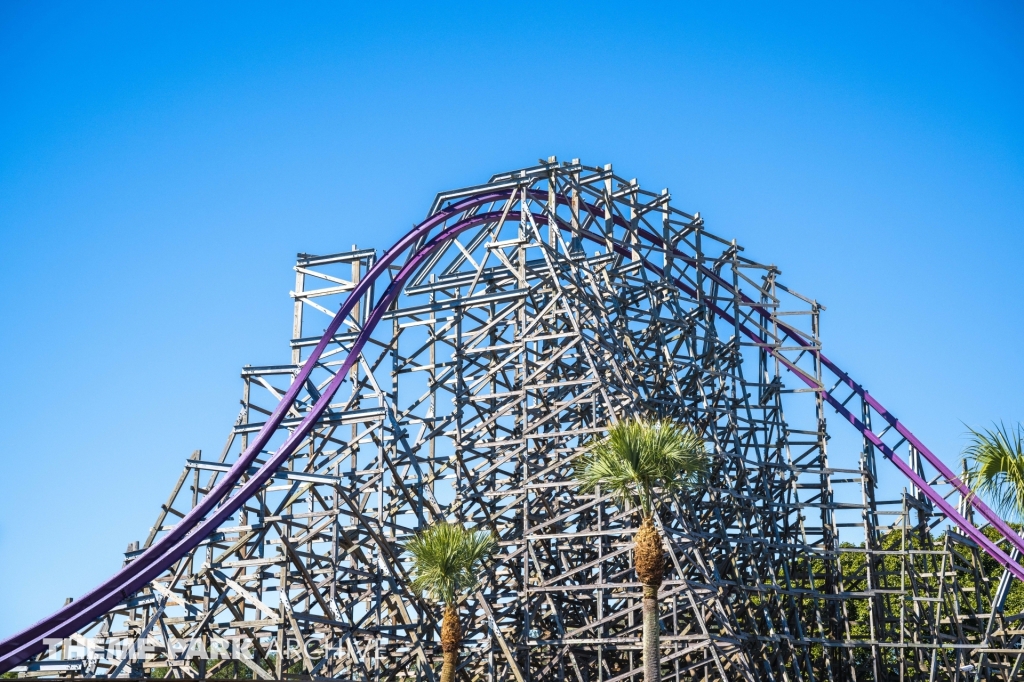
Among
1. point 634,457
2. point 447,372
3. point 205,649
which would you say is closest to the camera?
point 634,457

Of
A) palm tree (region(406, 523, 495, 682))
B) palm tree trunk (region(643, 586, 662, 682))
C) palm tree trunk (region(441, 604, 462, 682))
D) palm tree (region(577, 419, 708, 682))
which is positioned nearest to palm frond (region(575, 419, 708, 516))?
palm tree (region(577, 419, 708, 682))

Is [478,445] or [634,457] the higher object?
[478,445]

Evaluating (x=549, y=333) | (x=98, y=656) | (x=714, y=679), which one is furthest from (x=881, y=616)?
(x=98, y=656)

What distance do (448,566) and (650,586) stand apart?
2939mm

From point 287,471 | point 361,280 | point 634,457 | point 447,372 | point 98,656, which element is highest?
point 361,280

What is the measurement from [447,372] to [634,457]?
7.94m

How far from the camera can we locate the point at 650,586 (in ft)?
57.1

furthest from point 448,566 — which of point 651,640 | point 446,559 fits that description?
point 651,640

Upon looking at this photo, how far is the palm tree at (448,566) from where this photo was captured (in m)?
18.6

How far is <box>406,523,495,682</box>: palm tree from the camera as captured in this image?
61.0 ft

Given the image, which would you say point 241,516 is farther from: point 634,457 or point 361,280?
point 634,457

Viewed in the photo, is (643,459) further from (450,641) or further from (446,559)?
(450,641)

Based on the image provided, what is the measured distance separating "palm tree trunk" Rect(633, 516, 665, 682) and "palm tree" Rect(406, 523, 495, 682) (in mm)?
2642

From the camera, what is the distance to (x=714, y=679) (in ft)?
75.0
